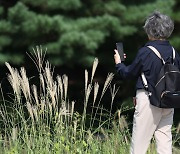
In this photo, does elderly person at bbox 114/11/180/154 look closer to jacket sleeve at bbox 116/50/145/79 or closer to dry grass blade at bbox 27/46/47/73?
jacket sleeve at bbox 116/50/145/79

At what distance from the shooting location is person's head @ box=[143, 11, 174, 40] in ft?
12.7

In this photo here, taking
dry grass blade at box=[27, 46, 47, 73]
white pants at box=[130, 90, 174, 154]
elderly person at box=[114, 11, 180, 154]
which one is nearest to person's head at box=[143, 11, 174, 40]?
elderly person at box=[114, 11, 180, 154]

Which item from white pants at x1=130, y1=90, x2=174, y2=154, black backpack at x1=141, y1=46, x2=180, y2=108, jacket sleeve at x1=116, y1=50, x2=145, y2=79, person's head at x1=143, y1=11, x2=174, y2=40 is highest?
person's head at x1=143, y1=11, x2=174, y2=40

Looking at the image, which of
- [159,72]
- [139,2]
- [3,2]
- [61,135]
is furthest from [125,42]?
[159,72]

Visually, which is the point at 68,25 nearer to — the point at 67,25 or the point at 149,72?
the point at 67,25

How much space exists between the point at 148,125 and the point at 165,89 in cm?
30

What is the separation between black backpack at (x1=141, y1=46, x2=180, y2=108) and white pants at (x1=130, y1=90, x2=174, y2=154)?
0.25 feet

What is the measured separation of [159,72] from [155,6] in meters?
3.62

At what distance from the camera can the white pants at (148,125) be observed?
3906mm

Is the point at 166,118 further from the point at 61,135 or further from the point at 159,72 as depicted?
the point at 61,135

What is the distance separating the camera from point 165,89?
385cm

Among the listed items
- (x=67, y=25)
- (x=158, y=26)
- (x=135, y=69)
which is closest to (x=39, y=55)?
(x=135, y=69)

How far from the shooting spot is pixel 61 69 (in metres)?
8.80

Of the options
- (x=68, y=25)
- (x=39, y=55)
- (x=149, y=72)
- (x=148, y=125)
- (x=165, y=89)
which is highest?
(x=68, y=25)
